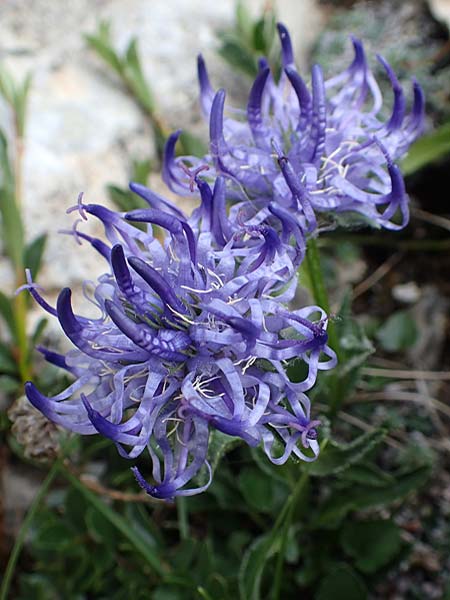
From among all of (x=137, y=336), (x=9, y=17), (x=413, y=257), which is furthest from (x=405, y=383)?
(x=9, y=17)

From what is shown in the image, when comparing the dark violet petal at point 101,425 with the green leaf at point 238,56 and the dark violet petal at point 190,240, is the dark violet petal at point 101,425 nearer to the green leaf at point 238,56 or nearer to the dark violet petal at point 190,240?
the dark violet petal at point 190,240

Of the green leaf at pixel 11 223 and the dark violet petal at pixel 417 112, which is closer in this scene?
the dark violet petal at pixel 417 112

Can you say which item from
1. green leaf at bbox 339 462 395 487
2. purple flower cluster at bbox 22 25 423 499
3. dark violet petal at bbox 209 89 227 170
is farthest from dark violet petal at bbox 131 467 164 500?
green leaf at bbox 339 462 395 487

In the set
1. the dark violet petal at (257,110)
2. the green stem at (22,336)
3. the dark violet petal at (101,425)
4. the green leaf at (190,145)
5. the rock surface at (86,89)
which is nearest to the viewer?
the dark violet petal at (101,425)

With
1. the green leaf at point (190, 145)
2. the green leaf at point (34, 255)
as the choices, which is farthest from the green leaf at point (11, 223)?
the green leaf at point (190, 145)

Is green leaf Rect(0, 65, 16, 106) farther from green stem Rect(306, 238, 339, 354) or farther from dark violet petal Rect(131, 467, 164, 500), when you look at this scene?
dark violet petal Rect(131, 467, 164, 500)

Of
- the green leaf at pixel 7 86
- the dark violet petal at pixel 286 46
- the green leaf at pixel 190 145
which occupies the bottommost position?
the green leaf at pixel 190 145
